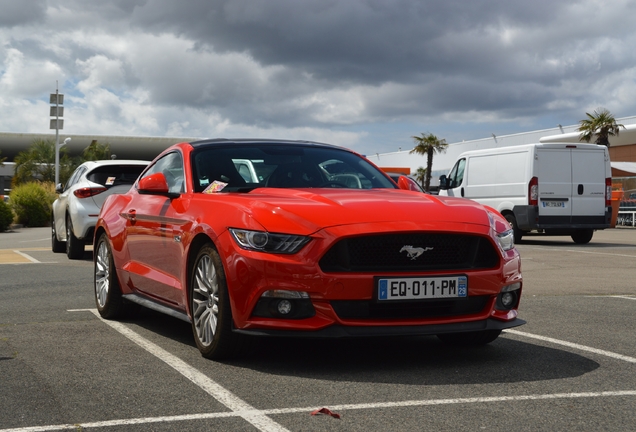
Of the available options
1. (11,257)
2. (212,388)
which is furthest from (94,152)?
(212,388)

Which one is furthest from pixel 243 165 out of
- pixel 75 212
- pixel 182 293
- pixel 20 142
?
pixel 20 142

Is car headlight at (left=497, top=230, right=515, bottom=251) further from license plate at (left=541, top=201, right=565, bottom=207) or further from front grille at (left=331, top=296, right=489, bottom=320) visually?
license plate at (left=541, top=201, right=565, bottom=207)

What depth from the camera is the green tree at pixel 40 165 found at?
5912 centimetres

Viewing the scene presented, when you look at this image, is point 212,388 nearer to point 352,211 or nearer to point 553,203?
point 352,211

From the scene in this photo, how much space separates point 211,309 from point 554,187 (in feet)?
50.0

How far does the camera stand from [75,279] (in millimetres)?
10961

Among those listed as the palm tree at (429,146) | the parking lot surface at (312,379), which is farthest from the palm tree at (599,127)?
the parking lot surface at (312,379)

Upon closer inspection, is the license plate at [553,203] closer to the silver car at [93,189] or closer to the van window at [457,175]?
the van window at [457,175]

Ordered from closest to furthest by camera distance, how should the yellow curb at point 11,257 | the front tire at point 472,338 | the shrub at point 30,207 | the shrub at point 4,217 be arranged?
the front tire at point 472,338
the yellow curb at point 11,257
the shrub at point 4,217
the shrub at point 30,207

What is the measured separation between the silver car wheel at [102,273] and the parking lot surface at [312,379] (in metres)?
0.19

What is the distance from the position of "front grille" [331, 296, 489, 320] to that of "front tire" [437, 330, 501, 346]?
52cm

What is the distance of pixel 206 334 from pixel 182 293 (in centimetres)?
48

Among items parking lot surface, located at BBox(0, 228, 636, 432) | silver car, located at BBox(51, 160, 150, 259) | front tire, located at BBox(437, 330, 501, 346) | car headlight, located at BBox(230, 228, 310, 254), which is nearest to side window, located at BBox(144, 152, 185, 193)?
parking lot surface, located at BBox(0, 228, 636, 432)

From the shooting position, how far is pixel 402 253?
5.25 m
